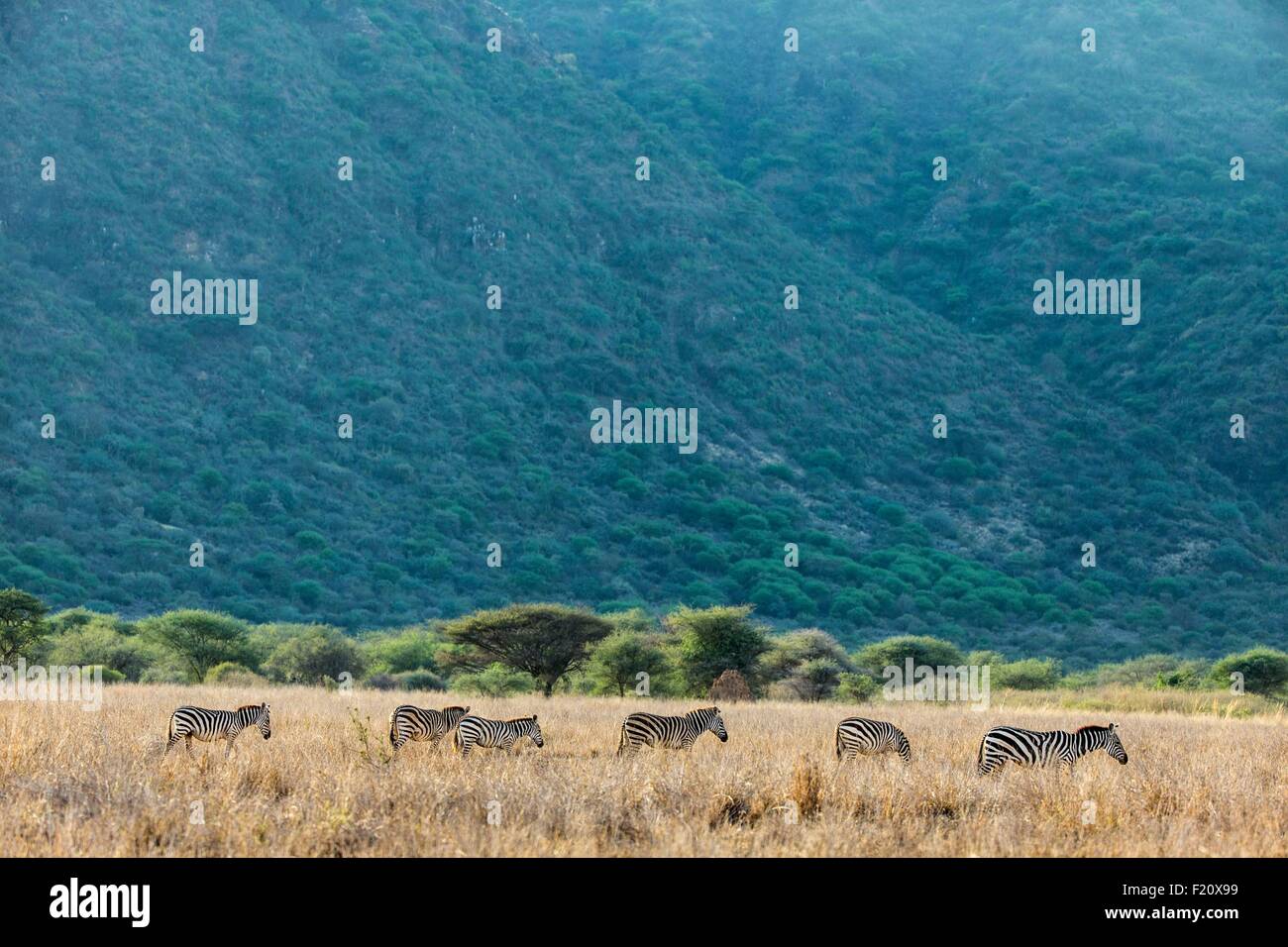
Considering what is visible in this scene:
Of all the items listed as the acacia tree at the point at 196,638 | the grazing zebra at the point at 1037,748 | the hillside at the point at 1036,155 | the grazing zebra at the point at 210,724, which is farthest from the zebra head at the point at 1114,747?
the hillside at the point at 1036,155

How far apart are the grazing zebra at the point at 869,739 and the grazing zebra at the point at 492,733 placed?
2998mm

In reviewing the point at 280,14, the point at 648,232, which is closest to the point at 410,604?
the point at 648,232

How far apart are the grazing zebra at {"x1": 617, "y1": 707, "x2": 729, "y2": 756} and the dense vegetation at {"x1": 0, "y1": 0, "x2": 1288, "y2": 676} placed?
26.7 metres

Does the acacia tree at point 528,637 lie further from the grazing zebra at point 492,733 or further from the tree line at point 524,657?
the grazing zebra at point 492,733

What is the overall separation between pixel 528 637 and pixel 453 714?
49.7 ft

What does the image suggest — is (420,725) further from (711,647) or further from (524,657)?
(711,647)

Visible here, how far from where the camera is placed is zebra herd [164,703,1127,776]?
12.5 metres

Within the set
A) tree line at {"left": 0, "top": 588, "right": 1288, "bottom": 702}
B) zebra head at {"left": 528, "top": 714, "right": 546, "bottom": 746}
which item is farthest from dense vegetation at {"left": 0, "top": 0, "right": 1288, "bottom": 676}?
zebra head at {"left": 528, "top": 714, "right": 546, "bottom": 746}

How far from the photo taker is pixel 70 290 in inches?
2611

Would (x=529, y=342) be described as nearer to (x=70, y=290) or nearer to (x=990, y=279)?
(x=70, y=290)

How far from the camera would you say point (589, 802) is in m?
8.90

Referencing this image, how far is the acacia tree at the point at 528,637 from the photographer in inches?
1184

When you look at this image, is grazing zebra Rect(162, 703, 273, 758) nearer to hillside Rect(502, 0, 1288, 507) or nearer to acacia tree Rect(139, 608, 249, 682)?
acacia tree Rect(139, 608, 249, 682)
